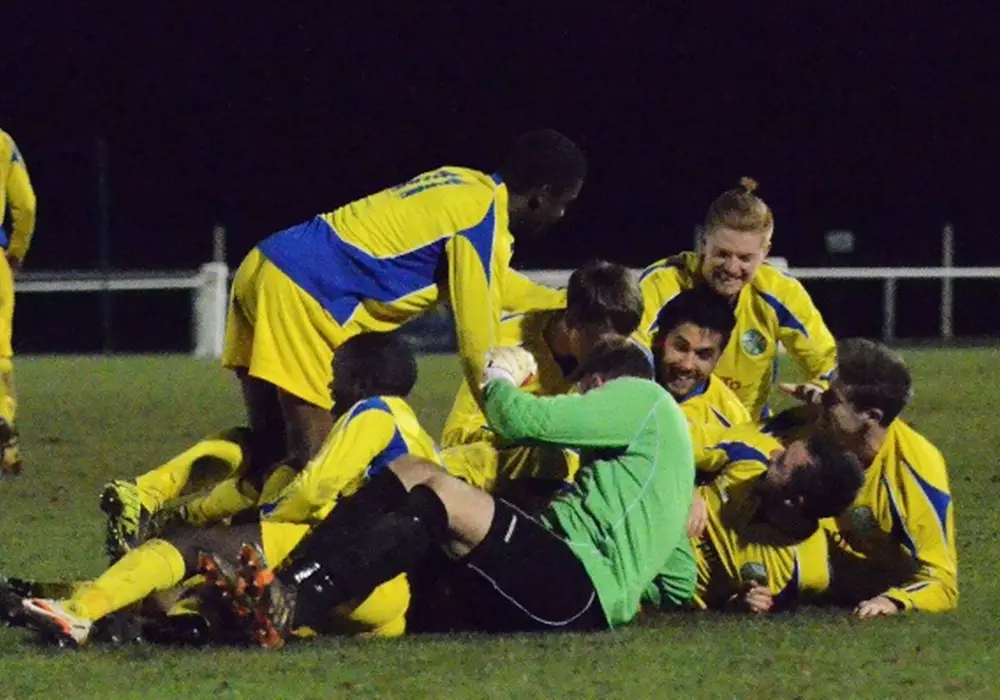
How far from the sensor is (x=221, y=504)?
731cm

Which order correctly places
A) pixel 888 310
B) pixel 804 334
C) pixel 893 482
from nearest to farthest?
1. pixel 893 482
2. pixel 804 334
3. pixel 888 310

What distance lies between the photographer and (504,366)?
18.9 ft

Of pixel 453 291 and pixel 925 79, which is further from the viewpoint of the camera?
pixel 925 79

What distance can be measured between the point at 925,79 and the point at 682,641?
25.1 m

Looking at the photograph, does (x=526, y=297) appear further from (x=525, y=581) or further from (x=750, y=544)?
(x=525, y=581)

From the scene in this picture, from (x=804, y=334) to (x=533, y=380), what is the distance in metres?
1.38

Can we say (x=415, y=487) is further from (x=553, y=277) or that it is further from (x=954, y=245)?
(x=954, y=245)

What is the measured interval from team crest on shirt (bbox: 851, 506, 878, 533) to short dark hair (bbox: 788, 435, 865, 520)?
0.36 metres

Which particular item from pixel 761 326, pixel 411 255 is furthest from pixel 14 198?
pixel 761 326

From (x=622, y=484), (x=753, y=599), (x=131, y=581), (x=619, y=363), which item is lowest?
(x=753, y=599)

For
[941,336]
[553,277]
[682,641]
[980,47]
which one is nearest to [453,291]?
[682,641]

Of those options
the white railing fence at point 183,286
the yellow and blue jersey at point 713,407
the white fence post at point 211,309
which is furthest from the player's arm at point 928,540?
the white fence post at point 211,309

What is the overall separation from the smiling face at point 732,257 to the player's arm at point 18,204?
3944 millimetres

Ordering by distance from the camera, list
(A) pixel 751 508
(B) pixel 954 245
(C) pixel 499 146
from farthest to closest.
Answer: (C) pixel 499 146 < (B) pixel 954 245 < (A) pixel 751 508
